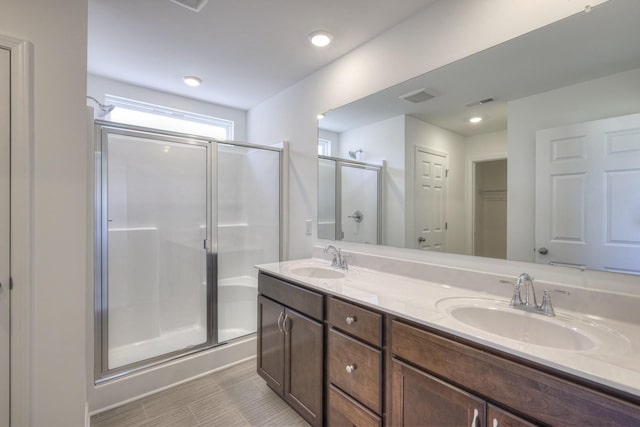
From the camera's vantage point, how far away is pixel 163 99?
9.68ft

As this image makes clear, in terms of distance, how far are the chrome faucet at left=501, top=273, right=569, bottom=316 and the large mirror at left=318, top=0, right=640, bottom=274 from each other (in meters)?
0.17

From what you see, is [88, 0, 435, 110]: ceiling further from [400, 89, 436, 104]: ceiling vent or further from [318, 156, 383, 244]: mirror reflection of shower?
[318, 156, 383, 244]: mirror reflection of shower

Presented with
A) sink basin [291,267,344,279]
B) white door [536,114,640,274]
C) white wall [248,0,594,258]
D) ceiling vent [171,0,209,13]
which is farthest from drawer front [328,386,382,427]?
ceiling vent [171,0,209,13]

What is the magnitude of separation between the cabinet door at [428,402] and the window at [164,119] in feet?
8.08

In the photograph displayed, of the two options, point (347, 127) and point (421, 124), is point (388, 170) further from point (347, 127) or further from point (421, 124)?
point (347, 127)

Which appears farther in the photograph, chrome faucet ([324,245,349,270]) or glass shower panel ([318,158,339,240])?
glass shower panel ([318,158,339,240])

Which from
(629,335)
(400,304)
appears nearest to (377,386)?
(400,304)

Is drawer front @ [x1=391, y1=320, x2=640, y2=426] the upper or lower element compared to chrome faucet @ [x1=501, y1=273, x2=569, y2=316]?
lower

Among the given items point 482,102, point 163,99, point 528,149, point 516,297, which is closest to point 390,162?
point 482,102

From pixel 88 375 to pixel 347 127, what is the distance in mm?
2438

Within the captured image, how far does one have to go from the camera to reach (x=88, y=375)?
1.87m

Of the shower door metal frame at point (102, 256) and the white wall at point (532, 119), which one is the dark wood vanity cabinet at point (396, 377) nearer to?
the white wall at point (532, 119)

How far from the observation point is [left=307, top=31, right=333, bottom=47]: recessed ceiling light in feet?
6.38

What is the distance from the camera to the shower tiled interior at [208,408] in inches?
69.6
